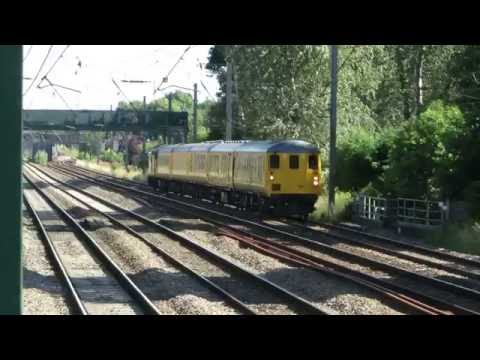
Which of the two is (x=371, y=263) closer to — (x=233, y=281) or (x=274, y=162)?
(x=233, y=281)

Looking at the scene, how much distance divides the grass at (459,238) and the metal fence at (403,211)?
756 millimetres

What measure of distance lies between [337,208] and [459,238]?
10.5 m

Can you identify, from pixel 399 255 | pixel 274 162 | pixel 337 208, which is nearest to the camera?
pixel 399 255

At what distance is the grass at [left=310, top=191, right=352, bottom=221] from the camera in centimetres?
3261

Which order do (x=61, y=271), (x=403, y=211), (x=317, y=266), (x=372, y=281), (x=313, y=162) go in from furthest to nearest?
(x=313, y=162) < (x=403, y=211) < (x=317, y=266) < (x=61, y=271) < (x=372, y=281)

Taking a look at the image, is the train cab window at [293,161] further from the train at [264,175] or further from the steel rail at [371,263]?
the steel rail at [371,263]

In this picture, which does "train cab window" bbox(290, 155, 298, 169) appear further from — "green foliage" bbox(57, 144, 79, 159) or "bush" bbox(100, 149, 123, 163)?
"green foliage" bbox(57, 144, 79, 159)

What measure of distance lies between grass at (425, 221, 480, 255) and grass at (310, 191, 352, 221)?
7.44 m

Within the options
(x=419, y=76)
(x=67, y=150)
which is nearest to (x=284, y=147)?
(x=419, y=76)

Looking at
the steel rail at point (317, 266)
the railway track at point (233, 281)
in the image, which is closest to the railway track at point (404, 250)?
the steel rail at point (317, 266)

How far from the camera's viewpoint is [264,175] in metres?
31.1

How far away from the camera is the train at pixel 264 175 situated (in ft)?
102
